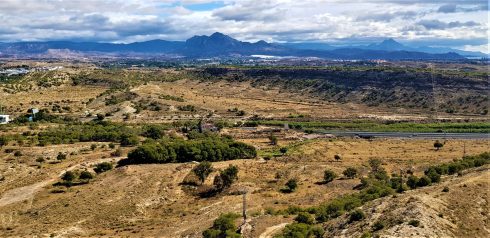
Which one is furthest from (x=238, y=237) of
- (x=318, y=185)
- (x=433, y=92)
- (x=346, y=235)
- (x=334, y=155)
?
(x=433, y=92)

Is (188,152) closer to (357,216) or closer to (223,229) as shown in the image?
(223,229)

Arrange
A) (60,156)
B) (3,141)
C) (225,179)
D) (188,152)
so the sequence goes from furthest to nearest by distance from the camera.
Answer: (3,141) → (60,156) → (188,152) → (225,179)

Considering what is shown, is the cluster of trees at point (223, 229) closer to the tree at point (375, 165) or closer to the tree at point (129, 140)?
the tree at point (375, 165)

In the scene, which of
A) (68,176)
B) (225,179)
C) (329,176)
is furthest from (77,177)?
(329,176)

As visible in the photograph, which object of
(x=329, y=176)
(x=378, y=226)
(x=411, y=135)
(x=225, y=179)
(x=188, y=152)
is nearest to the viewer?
(x=378, y=226)

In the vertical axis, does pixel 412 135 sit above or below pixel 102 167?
below

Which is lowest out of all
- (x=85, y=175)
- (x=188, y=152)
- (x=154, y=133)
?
(x=85, y=175)

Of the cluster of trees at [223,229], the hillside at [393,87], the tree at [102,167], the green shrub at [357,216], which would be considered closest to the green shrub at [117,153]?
the tree at [102,167]

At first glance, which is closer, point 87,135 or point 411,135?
point 87,135

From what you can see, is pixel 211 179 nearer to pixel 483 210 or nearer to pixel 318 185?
pixel 318 185
